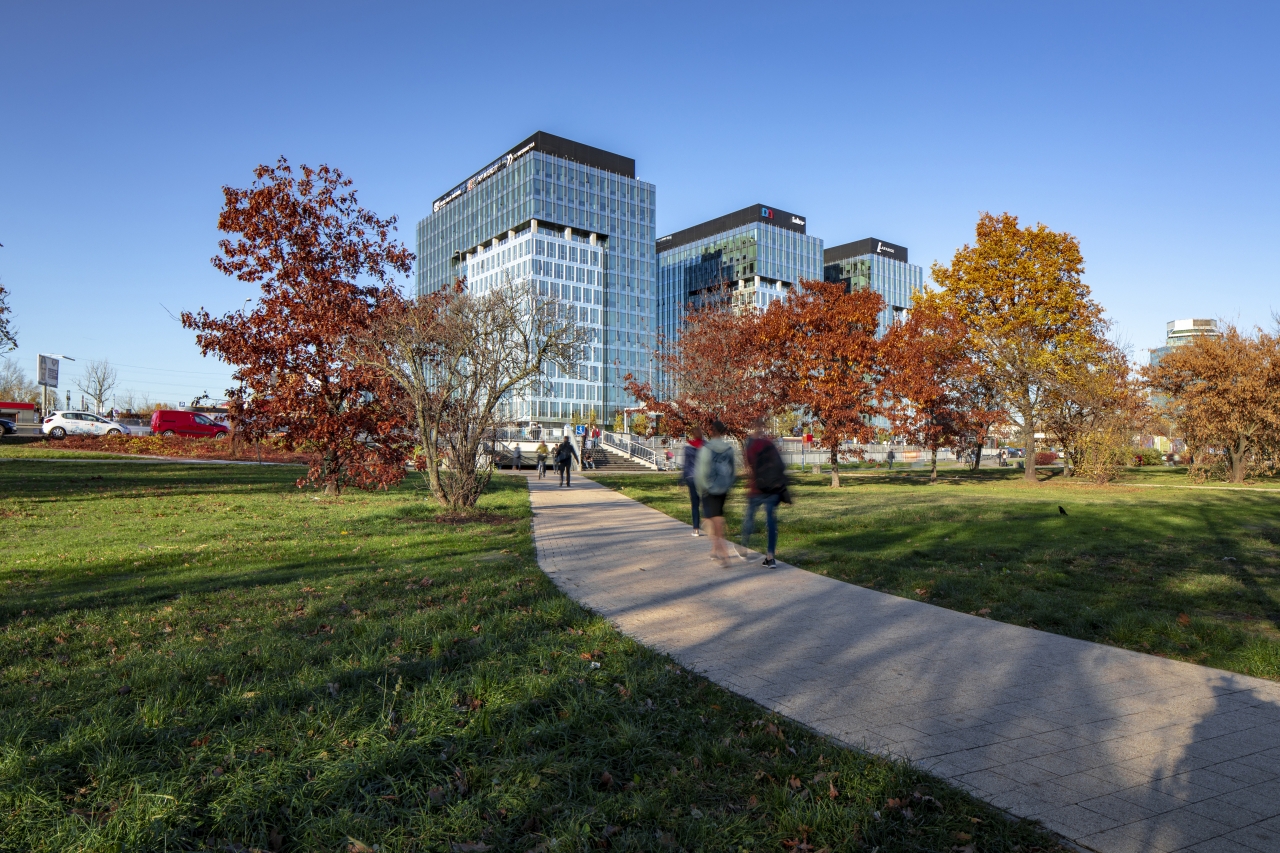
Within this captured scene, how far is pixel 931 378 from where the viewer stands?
28047 millimetres

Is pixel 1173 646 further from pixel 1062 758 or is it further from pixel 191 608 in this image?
pixel 191 608

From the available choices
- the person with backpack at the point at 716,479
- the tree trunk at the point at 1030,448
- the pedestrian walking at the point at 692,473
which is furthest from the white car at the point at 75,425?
the tree trunk at the point at 1030,448

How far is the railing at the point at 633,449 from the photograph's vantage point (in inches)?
1727

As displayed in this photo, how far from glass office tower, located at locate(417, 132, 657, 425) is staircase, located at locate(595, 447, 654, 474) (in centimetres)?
4459

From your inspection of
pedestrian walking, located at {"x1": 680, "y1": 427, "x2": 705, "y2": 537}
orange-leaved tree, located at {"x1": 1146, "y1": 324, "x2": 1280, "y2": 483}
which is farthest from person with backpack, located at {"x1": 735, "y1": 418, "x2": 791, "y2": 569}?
orange-leaved tree, located at {"x1": 1146, "y1": 324, "x2": 1280, "y2": 483}

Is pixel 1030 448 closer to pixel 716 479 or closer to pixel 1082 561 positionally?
pixel 1082 561

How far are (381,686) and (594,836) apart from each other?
6.82 feet

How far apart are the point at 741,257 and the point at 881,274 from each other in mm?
36400

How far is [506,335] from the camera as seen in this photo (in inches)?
607

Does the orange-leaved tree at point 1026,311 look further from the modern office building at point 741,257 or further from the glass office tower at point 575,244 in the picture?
the modern office building at point 741,257

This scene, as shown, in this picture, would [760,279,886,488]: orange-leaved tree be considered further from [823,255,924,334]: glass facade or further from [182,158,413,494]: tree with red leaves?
[823,255,924,334]: glass facade

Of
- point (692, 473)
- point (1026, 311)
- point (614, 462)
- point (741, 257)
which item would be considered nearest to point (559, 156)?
point (741, 257)

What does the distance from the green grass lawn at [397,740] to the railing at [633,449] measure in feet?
Result: 118

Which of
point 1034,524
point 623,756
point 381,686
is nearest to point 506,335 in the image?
point 1034,524
